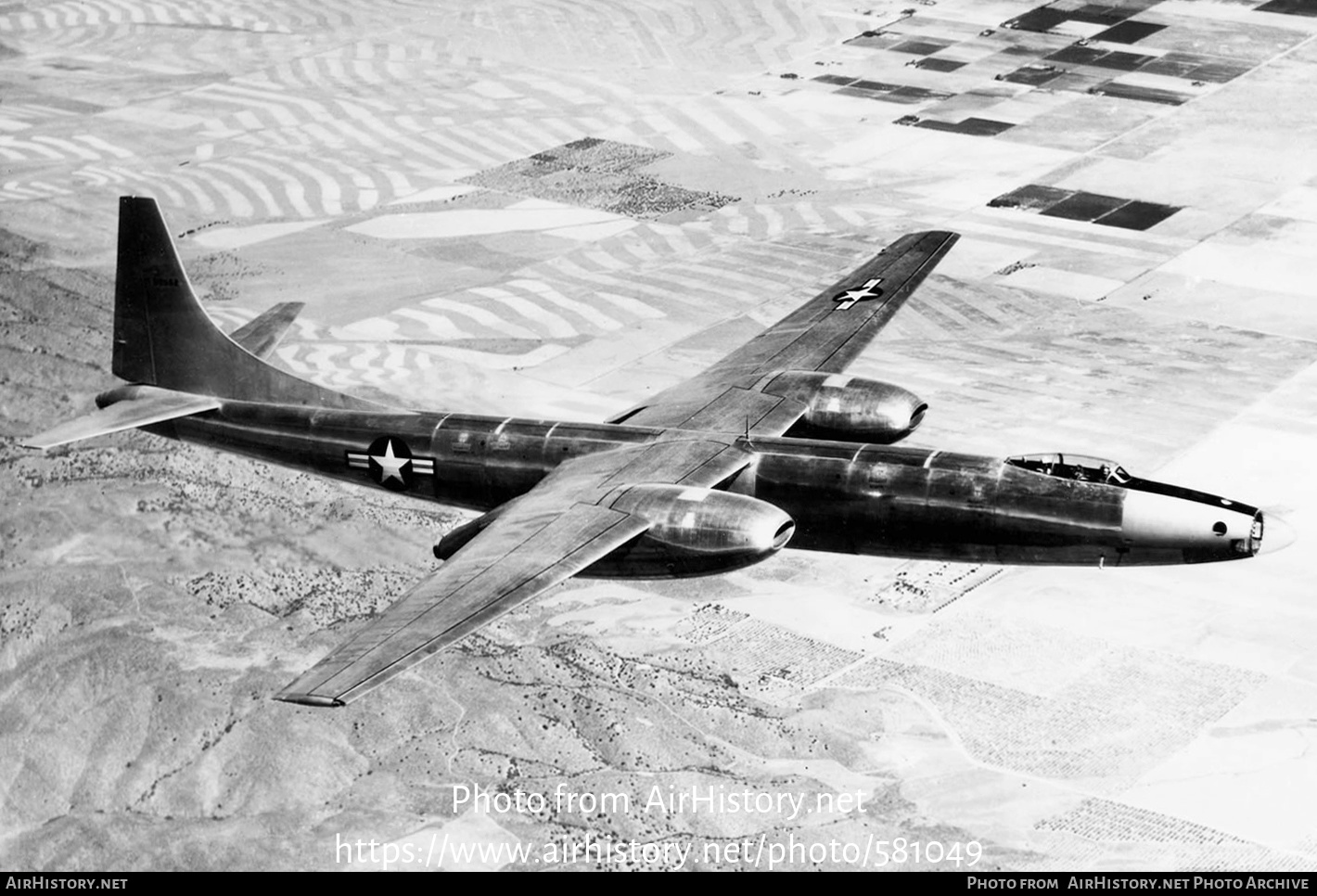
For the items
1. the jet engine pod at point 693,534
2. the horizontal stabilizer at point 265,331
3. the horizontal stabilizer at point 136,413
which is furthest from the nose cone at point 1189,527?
the horizontal stabilizer at point 136,413

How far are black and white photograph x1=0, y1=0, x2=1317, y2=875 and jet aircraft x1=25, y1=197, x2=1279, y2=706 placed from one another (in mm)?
133

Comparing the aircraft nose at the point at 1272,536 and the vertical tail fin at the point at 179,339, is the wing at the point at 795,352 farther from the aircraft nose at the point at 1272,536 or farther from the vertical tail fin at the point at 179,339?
the aircraft nose at the point at 1272,536

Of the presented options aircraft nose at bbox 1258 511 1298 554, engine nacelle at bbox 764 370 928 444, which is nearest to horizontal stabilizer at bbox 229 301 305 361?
engine nacelle at bbox 764 370 928 444

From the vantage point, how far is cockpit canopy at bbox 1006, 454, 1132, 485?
43.9m

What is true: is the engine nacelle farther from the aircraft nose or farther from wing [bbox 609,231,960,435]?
the aircraft nose

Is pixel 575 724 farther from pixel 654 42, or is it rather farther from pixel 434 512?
pixel 654 42

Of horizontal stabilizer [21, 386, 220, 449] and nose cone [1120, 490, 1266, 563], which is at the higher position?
horizontal stabilizer [21, 386, 220, 449]

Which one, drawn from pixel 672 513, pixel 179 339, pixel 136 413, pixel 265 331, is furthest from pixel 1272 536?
pixel 179 339

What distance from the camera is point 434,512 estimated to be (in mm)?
56750

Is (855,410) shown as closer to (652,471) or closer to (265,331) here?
(652,471)

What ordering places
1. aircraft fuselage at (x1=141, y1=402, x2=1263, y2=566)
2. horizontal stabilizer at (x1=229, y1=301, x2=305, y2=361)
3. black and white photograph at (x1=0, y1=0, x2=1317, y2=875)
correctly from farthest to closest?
horizontal stabilizer at (x1=229, y1=301, x2=305, y2=361), aircraft fuselage at (x1=141, y1=402, x2=1263, y2=566), black and white photograph at (x1=0, y1=0, x2=1317, y2=875)

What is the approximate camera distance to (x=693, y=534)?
1686 inches

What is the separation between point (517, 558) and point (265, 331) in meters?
16.2
